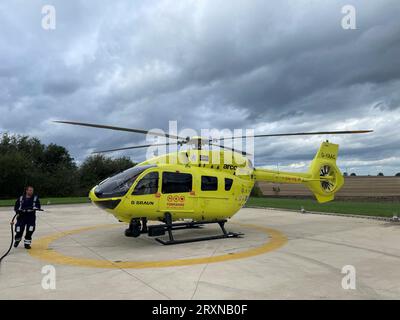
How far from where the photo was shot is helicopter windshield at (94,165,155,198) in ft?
28.6

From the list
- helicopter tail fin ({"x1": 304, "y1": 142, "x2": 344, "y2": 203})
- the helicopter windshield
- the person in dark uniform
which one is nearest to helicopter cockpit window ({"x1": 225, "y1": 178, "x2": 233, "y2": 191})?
the helicopter windshield

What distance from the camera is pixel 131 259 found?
743cm

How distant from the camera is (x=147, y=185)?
29.8ft

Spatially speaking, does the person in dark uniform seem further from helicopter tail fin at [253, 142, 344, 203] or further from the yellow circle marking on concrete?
helicopter tail fin at [253, 142, 344, 203]

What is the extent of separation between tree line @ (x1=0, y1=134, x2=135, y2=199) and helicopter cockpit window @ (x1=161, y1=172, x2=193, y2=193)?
30.5 meters

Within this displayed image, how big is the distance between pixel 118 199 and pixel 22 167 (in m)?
38.9

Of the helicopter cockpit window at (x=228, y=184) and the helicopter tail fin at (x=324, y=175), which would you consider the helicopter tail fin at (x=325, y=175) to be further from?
the helicopter cockpit window at (x=228, y=184)

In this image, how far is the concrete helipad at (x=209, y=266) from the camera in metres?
5.16

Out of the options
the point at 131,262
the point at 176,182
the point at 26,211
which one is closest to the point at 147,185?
the point at 176,182

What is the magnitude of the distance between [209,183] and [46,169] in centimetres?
4581
